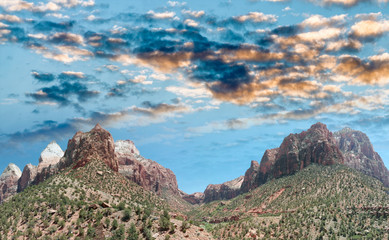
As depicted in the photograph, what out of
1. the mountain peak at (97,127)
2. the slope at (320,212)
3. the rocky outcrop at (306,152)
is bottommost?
the slope at (320,212)

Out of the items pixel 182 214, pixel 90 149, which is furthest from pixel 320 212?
pixel 90 149

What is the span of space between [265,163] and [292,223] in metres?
112

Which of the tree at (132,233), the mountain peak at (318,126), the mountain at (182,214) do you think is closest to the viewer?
the tree at (132,233)

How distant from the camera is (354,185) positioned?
10619cm

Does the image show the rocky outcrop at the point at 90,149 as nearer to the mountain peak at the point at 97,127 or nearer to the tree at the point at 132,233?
the mountain peak at the point at 97,127

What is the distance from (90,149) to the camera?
11200 cm

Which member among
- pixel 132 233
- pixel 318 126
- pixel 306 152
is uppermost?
pixel 318 126

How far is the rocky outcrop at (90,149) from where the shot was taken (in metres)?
109

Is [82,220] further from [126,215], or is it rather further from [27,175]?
[27,175]

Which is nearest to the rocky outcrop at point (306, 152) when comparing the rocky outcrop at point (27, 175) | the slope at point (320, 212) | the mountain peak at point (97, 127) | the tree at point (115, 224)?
the slope at point (320, 212)

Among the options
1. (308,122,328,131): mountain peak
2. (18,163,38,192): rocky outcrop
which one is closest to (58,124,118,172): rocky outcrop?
(18,163,38,192): rocky outcrop

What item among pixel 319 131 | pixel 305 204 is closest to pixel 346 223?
pixel 305 204

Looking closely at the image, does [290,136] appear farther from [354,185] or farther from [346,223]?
[346,223]

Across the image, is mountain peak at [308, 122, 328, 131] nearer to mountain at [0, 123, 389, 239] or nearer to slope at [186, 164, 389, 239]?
mountain at [0, 123, 389, 239]
